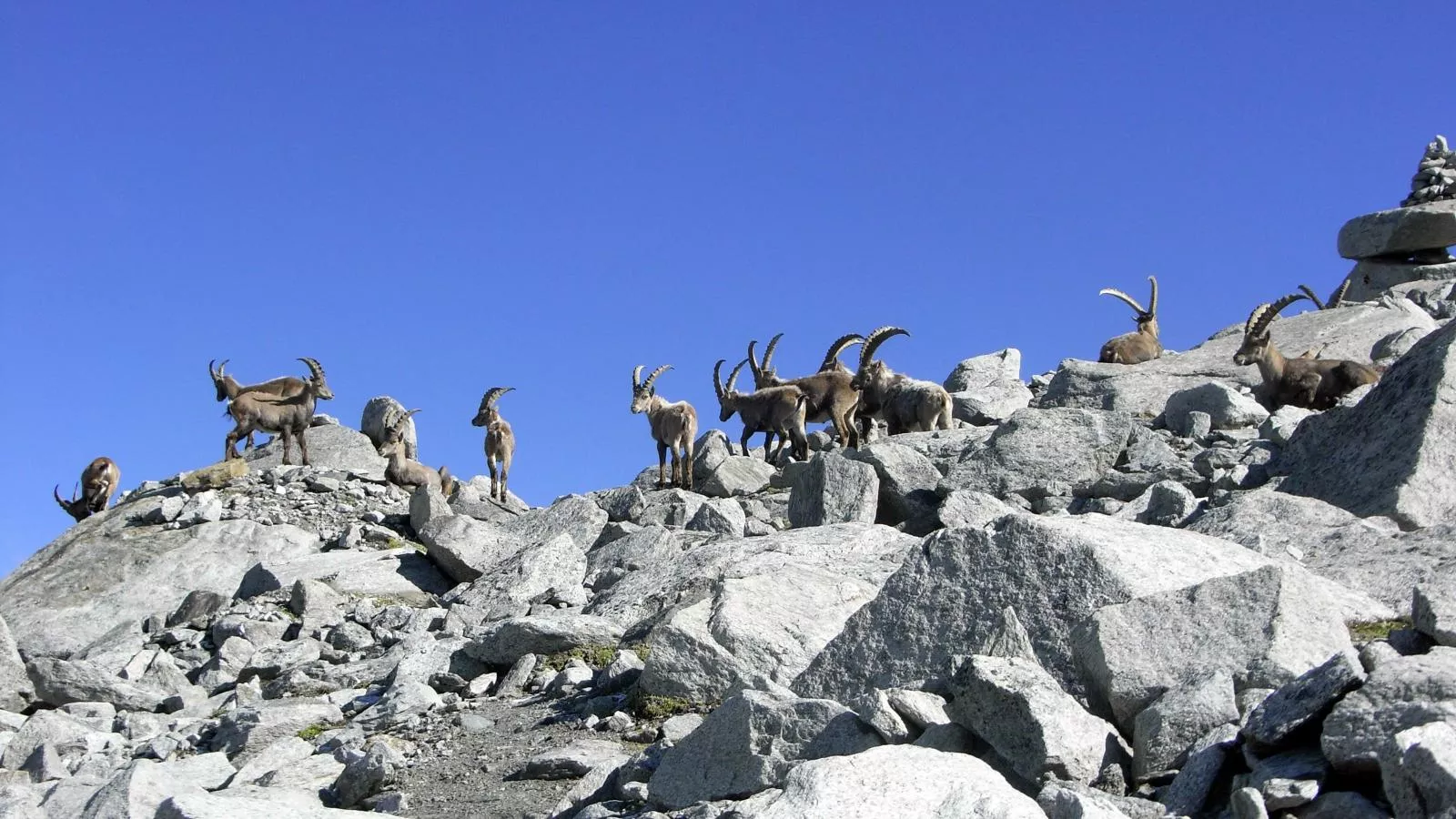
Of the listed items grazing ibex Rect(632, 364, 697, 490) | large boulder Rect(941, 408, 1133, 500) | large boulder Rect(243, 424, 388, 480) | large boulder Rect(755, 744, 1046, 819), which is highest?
large boulder Rect(243, 424, 388, 480)

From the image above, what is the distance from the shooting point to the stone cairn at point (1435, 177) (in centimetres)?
4462

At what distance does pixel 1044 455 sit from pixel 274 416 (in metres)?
17.5

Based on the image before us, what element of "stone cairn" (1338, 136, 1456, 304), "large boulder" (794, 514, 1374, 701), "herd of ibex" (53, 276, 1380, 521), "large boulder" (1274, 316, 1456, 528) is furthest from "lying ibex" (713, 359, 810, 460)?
"stone cairn" (1338, 136, 1456, 304)

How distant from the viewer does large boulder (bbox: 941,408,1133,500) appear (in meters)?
17.4

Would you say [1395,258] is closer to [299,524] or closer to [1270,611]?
[299,524]

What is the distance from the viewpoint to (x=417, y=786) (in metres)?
8.91

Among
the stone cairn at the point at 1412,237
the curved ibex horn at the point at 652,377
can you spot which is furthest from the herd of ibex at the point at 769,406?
the stone cairn at the point at 1412,237

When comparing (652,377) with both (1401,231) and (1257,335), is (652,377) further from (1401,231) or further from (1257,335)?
(1401,231)

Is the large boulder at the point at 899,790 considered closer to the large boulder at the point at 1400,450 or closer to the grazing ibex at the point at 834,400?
the large boulder at the point at 1400,450

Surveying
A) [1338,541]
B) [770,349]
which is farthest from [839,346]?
[1338,541]

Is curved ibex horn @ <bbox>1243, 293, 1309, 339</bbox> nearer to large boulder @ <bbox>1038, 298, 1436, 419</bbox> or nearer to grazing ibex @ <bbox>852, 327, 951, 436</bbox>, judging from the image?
large boulder @ <bbox>1038, 298, 1436, 419</bbox>

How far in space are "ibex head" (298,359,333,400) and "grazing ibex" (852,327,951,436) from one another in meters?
12.1

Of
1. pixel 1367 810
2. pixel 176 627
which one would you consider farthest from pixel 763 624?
pixel 176 627

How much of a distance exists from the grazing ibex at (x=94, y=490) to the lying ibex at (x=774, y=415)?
41.9 feet
